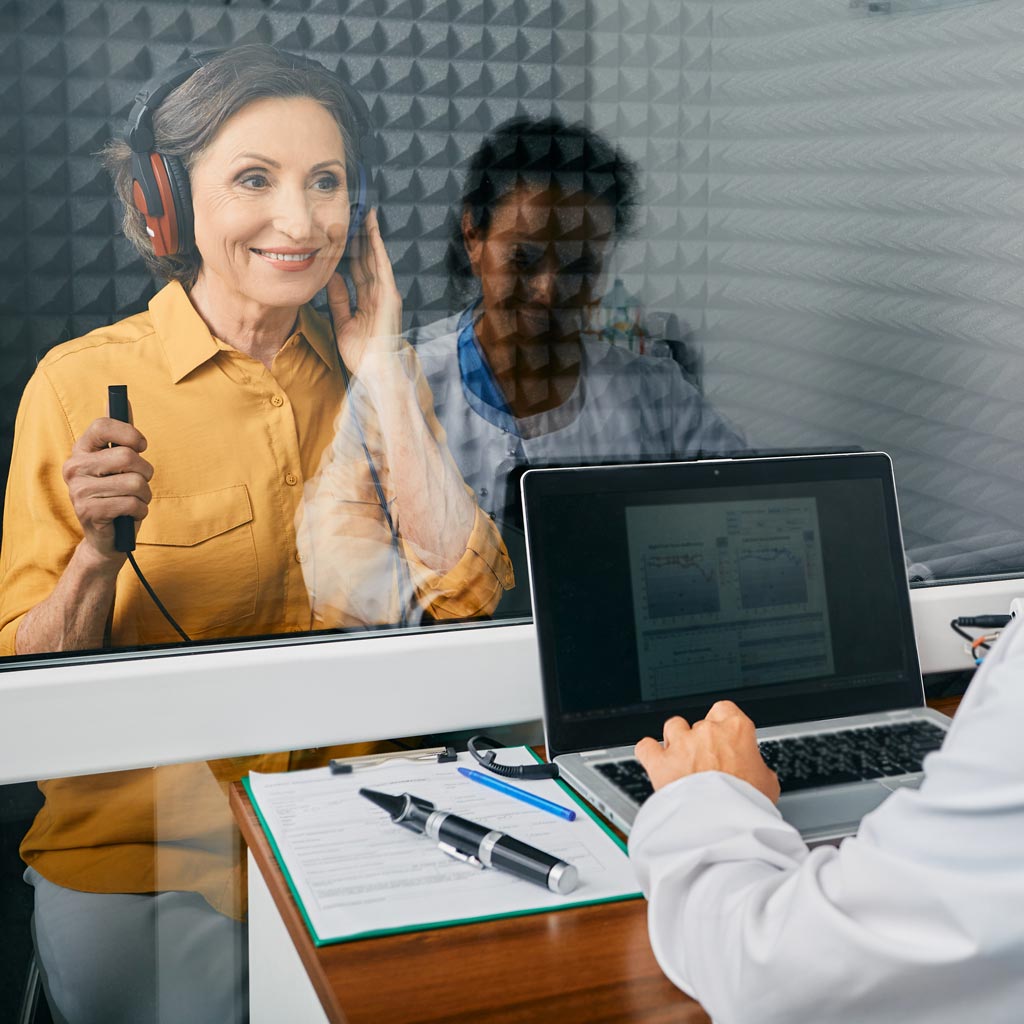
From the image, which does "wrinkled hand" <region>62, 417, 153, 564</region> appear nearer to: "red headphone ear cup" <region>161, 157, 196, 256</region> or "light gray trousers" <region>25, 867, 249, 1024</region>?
"red headphone ear cup" <region>161, 157, 196, 256</region>

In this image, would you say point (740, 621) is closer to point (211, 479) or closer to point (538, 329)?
point (538, 329)

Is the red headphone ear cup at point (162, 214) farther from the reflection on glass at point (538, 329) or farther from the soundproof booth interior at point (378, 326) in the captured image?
the reflection on glass at point (538, 329)

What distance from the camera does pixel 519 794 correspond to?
1094mm

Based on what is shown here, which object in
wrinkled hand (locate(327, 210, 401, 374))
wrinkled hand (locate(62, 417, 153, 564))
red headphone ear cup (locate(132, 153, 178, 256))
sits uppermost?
red headphone ear cup (locate(132, 153, 178, 256))

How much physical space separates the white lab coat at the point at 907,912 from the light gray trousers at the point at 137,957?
0.80 meters

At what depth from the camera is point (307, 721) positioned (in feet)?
3.99

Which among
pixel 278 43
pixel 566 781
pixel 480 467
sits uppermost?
pixel 278 43

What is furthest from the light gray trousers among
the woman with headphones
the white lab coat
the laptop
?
the white lab coat

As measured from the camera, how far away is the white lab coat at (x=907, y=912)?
0.57 metres

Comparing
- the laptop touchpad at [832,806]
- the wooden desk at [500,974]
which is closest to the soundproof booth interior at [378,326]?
the laptop touchpad at [832,806]

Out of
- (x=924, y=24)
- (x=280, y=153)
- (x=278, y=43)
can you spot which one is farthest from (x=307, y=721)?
(x=924, y=24)

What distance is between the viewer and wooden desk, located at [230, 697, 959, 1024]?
78 cm

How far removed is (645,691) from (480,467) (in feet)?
1.15

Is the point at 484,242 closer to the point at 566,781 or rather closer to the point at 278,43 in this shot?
the point at 278,43
